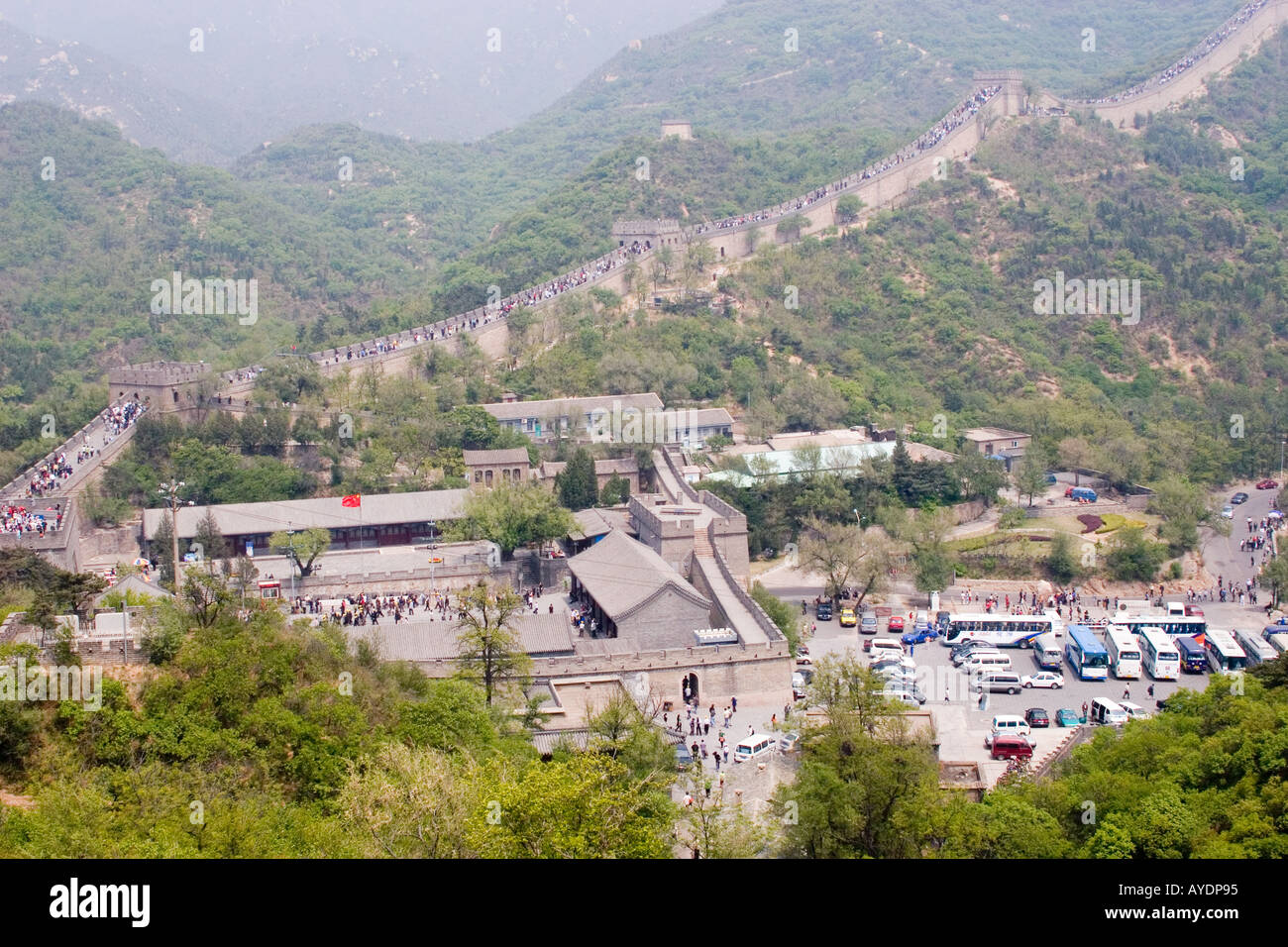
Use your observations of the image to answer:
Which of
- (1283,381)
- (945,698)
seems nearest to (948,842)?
(945,698)

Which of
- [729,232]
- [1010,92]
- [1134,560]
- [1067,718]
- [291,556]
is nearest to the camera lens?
[1067,718]

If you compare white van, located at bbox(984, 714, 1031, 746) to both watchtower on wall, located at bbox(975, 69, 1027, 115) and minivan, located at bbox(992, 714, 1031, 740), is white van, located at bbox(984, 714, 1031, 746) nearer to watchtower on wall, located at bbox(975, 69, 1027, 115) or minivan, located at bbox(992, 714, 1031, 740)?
minivan, located at bbox(992, 714, 1031, 740)

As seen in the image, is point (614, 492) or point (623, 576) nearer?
point (623, 576)

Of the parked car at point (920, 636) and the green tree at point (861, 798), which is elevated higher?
the parked car at point (920, 636)

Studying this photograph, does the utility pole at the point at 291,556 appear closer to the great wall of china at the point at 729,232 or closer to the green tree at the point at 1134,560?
the great wall of china at the point at 729,232

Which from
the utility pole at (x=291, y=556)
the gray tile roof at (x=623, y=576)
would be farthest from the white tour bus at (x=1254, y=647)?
the utility pole at (x=291, y=556)

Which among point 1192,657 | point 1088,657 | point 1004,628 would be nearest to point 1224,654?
point 1192,657

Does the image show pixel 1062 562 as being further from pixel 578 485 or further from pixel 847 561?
pixel 578 485

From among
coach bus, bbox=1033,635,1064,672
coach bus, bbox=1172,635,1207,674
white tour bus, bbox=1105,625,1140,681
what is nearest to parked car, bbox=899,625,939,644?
coach bus, bbox=1033,635,1064,672
